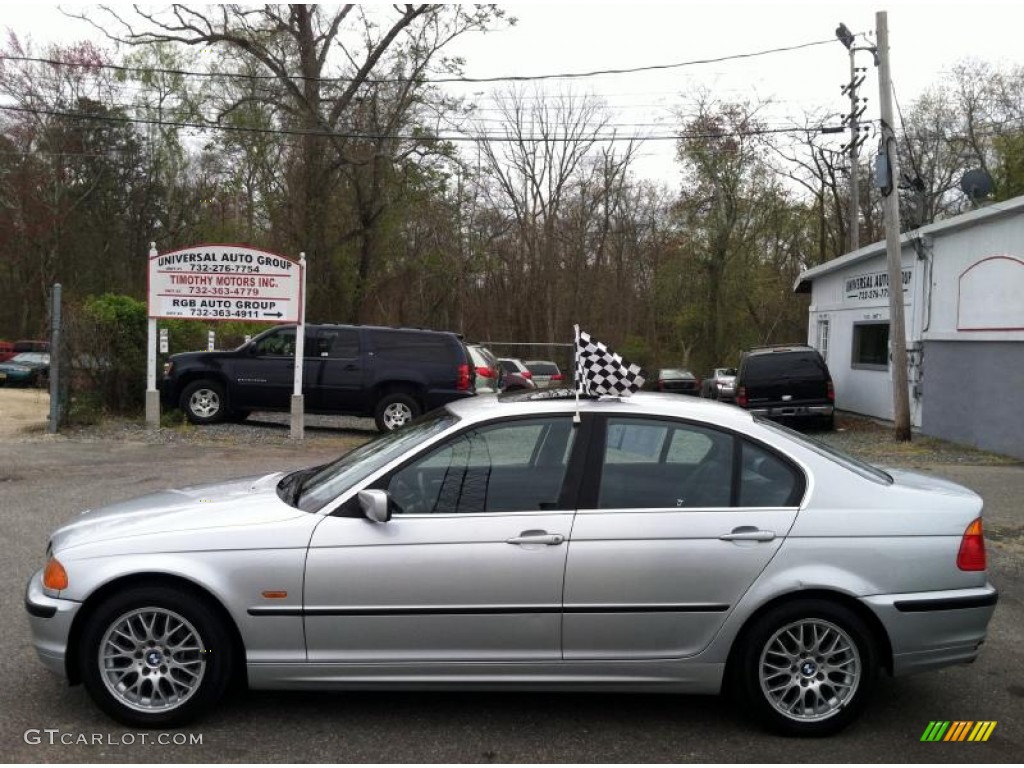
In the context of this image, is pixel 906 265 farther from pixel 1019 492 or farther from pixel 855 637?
pixel 855 637

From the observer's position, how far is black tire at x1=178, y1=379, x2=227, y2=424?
16312 mm

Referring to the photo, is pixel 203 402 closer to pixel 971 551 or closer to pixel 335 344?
pixel 335 344

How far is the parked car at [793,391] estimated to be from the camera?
19.3m

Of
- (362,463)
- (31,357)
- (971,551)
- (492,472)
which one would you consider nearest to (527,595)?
(492,472)

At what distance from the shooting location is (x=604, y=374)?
4.54 metres

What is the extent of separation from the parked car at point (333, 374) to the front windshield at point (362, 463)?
37.1 feet

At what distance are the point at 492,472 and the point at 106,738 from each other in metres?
2.02

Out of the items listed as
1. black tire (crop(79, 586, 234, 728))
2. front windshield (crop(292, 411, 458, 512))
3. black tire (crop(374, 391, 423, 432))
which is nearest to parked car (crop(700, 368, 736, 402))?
black tire (crop(374, 391, 423, 432))

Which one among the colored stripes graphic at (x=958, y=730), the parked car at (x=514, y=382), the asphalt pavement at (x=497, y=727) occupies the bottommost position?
the asphalt pavement at (x=497, y=727)

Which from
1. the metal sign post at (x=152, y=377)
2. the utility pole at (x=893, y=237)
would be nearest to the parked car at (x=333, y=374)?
the metal sign post at (x=152, y=377)

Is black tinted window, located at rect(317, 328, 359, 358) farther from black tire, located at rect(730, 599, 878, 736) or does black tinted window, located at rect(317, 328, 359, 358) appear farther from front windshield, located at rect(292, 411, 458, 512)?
black tire, located at rect(730, 599, 878, 736)

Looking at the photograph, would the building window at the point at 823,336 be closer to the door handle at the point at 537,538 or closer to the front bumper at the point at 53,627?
the door handle at the point at 537,538

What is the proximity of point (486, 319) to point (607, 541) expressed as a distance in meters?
46.3

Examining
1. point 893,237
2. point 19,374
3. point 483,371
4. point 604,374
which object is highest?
point 893,237
